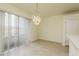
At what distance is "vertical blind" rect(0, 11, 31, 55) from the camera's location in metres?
3.70

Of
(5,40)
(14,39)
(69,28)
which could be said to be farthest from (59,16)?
(5,40)

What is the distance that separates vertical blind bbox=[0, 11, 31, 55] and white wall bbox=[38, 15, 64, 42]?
194 centimetres

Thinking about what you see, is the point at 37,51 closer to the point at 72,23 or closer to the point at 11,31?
the point at 11,31

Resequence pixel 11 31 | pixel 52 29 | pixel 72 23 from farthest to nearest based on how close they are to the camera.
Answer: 1. pixel 52 29
2. pixel 72 23
3. pixel 11 31

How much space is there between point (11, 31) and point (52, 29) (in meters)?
3.53

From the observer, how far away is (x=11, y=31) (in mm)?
4332

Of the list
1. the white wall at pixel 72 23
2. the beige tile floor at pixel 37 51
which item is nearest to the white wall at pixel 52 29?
the white wall at pixel 72 23

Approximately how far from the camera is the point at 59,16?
6613 millimetres

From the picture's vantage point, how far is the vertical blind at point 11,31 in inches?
146

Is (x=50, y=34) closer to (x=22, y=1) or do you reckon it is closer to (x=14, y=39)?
(x=14, y=39)

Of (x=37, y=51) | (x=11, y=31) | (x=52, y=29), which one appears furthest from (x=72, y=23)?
(x=11, y=31)

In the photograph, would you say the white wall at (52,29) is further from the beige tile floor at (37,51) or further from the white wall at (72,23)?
the beige tile floor at (37,51)

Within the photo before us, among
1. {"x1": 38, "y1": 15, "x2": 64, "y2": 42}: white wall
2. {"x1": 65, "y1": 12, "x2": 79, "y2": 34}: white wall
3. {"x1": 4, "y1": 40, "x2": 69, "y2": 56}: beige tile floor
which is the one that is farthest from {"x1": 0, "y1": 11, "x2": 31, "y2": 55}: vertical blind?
{"x1": 65, "y1": 12, "x2": 79, "y2": 34}: white wall

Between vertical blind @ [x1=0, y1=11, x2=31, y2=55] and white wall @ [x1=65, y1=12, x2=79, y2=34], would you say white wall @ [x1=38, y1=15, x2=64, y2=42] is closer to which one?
white wall @ [x1=65, y1=12, x2=79, y2=34]
